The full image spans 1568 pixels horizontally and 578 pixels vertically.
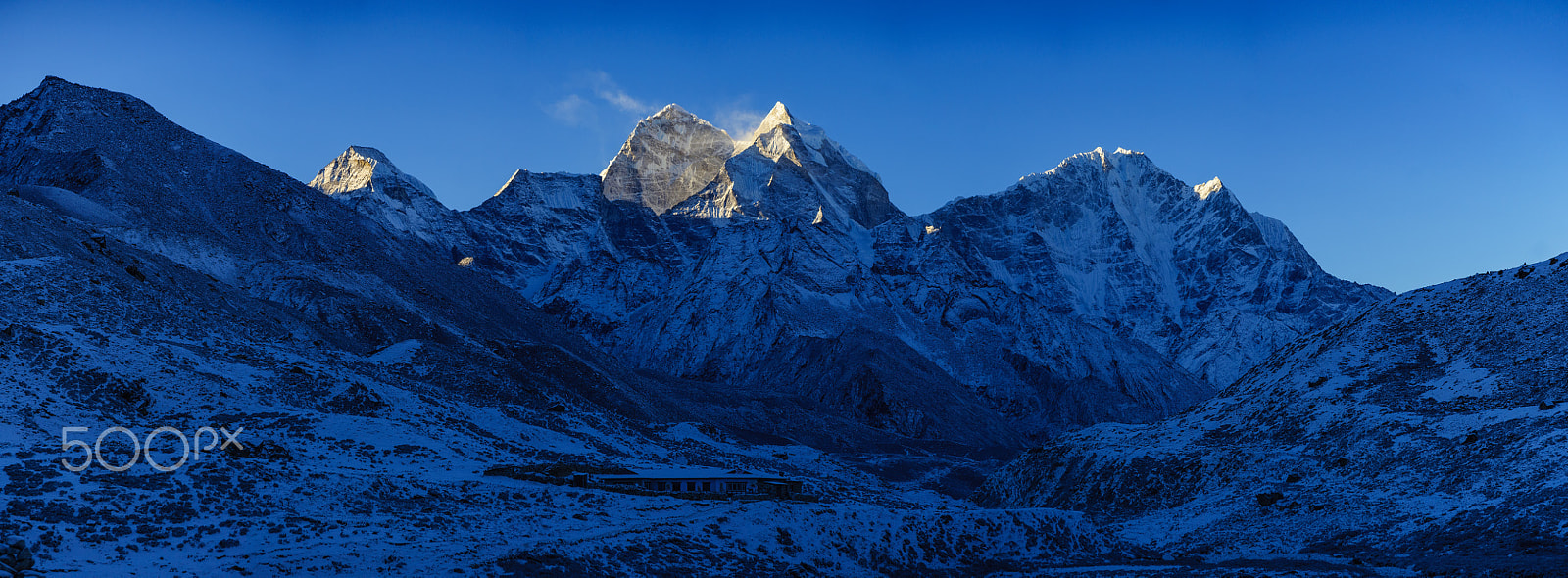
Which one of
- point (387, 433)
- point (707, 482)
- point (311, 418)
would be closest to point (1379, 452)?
point (707, 482)

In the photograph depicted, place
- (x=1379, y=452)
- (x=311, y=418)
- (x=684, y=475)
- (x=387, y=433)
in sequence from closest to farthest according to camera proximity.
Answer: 1. (x=1379, y=452)
2. (x=684, y=475)
3. (x=311, y=418)
4. (x=387, y=433)

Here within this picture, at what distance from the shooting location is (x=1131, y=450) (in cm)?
8481

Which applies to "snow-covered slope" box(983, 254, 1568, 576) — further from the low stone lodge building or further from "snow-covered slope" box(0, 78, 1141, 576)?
the low stone lodge building

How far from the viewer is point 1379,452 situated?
68.4 m

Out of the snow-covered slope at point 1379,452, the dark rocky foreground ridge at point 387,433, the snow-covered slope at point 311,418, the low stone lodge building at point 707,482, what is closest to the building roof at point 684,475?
the low stone lodge building at point 707,482

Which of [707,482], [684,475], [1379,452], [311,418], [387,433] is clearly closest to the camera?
[1379,452]

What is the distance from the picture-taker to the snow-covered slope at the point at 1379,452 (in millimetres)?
53406

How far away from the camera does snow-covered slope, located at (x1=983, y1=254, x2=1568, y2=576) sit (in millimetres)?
53406

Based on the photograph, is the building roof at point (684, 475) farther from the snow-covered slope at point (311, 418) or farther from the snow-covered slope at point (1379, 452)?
the snow-covered slope at point (1379, 452)

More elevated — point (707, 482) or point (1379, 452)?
point (1379, 452)

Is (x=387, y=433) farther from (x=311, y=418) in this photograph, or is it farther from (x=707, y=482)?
(x=707, y=482)

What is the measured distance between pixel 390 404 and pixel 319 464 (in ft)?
66.5

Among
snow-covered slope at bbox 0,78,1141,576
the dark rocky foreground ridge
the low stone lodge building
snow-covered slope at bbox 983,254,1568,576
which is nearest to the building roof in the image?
the low stone lodge building

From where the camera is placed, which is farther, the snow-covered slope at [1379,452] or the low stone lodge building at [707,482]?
the low stone lodge building at [707,482]
